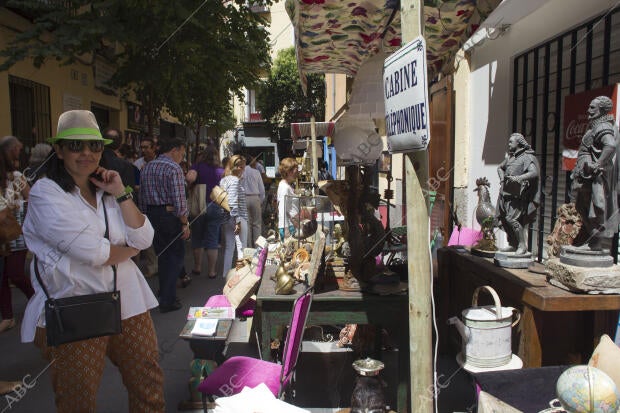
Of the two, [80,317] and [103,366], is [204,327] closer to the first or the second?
[103,366]

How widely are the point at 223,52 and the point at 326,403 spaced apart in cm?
660

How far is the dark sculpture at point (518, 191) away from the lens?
2750mm

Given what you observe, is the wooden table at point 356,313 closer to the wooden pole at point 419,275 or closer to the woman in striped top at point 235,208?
the wooden pole at point 419,275

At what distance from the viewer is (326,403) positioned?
128 inches

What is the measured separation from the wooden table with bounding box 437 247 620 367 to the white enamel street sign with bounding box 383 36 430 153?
4.03 ft

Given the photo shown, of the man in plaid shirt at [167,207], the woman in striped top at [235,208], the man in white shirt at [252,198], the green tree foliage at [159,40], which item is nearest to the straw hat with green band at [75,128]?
the man in plaid shirt at [167,207]

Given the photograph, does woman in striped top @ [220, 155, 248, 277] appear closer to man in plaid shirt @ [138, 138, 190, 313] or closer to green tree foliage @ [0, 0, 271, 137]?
man in plaid shirt @ [138, 138, 190, 313]

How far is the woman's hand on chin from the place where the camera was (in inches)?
91.7

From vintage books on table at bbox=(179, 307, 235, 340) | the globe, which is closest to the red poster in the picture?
the globe

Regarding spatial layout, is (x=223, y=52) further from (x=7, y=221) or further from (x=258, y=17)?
(x=7, y=221)

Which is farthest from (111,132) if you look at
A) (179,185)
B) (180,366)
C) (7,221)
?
(180,366)

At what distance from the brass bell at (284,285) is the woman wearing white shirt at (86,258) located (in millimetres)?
782

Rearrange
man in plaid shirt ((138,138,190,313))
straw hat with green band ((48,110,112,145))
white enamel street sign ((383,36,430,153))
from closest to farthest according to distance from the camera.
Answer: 1. white enamel street sign ((383,36,430,153))
2. straw hat with green band ((48,110,112,145))
3. man in plaid shirt ((138,138,190,313))

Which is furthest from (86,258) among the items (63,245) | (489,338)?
(489,338)
